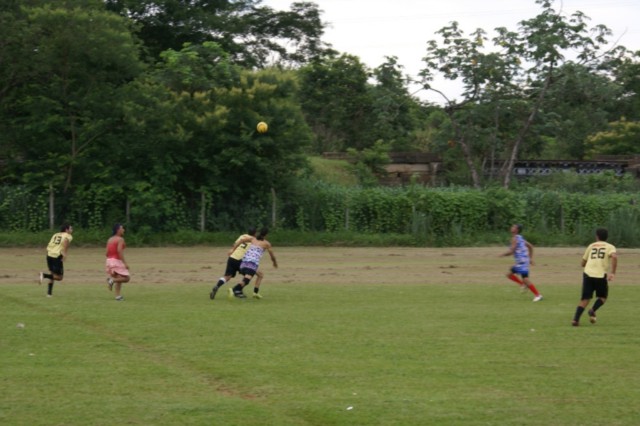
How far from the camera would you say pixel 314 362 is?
1260 centimetres

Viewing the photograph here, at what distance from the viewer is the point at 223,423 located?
9.38 m

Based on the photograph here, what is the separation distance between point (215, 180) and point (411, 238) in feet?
26.8

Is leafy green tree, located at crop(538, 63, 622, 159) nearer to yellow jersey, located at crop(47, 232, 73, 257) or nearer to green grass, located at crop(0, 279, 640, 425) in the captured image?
green grass, located at crop(0, 279, 640, 425)

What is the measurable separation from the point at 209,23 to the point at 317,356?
40.8 meters

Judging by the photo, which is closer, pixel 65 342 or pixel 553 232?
pixel 65 342

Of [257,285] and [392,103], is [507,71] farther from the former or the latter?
[257,285]

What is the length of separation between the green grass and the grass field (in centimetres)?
3

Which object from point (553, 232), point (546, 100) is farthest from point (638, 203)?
point (546, 100)

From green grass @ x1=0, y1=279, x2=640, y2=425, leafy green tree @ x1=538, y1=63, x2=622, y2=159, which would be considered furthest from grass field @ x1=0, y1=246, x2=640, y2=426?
leafy green tree @ x1=538, y1=63, x2=622, y2=159

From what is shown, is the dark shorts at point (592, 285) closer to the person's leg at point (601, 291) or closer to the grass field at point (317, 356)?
the person's leg at point (601, 291)

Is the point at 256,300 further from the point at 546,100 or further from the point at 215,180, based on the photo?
the point at 546,100

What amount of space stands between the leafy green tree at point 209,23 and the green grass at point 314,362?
3188cm

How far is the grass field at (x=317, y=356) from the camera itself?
9.90 metres

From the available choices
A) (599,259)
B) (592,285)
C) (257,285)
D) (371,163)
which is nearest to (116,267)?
(257,285)
